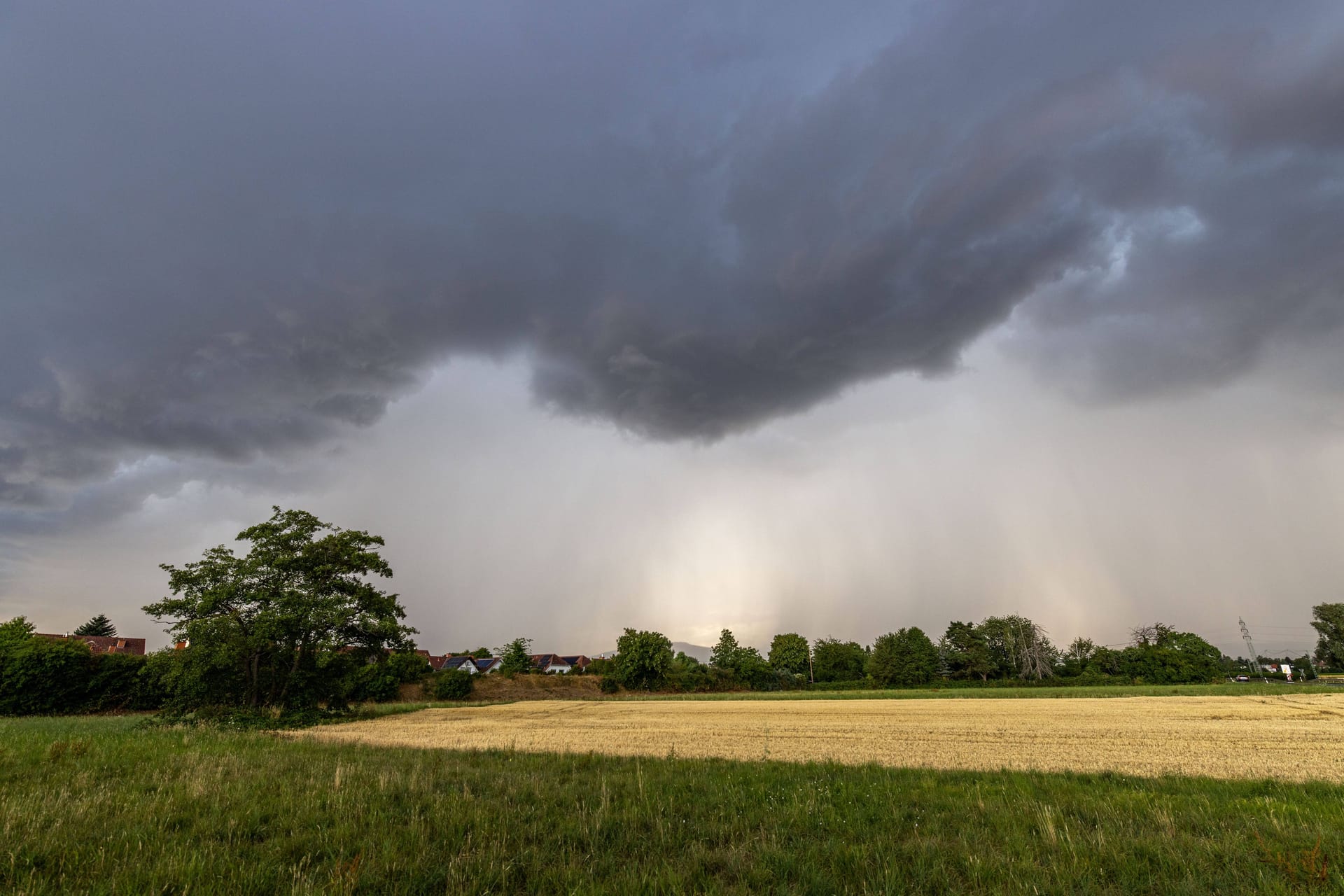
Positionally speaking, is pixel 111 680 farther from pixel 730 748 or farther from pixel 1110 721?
pixel 1110 721

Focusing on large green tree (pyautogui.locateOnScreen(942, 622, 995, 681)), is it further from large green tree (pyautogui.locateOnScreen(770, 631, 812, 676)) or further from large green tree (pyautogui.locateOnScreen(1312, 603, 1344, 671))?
large green tree (pyautogui.locateOnScreen(1312, 603, 1344, 671))

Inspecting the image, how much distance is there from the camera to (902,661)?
107 meters

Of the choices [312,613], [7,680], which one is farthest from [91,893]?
[7,680]

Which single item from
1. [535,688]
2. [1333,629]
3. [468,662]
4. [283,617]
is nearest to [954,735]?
[283,617]

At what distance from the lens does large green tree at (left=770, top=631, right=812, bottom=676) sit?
12319cm

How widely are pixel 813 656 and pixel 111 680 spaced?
11184 centimetres

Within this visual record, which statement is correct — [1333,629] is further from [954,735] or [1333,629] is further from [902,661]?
[954,735]

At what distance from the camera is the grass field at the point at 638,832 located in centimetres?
577

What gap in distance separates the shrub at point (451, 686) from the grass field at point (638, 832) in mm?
59520

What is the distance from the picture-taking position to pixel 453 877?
18.3 feet

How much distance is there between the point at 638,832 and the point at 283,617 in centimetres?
3318

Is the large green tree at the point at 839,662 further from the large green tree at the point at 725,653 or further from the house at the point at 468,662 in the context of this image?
the house at the point at 468,662

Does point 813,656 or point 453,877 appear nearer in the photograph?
point 453,877

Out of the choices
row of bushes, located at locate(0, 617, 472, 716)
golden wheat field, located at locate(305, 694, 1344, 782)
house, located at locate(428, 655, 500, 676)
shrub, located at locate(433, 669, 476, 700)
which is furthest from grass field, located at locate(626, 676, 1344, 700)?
house, located at locate(428, 655, 500, 676)
